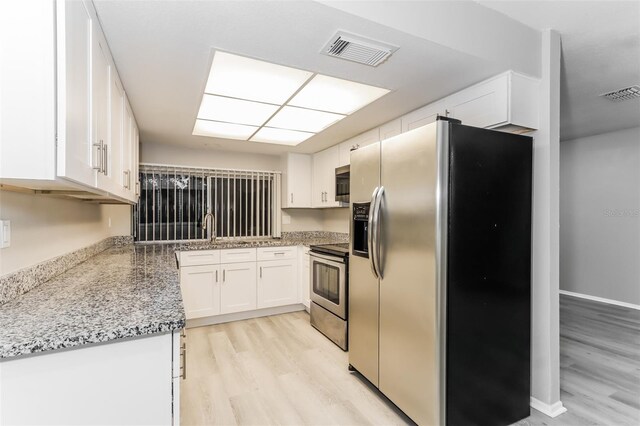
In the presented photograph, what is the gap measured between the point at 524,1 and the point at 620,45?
3.03 feet

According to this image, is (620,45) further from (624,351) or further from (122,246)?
(122,246)

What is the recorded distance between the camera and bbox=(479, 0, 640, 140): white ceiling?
1833 millimetres

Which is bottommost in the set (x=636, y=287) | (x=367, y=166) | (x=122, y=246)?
(x=636, y=287)

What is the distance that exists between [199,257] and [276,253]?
903 millimetres

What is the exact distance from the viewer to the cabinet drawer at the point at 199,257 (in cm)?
354

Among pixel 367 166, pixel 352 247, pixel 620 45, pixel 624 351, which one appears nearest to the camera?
pixel 620 45

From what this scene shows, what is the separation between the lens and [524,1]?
1.81m

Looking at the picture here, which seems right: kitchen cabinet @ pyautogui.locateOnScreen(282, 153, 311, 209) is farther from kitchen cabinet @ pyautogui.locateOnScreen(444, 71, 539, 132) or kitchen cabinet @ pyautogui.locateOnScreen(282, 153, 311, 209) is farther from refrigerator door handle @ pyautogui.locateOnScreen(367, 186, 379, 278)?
kitchen cabinet @ pyautogui.locateOnScreen(444, 71, 539, 132)

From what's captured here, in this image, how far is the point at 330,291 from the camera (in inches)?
127

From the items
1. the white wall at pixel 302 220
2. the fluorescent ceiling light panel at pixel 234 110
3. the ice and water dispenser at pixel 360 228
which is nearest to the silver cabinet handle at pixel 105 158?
the fluorescent ceiling light panel at pixel 234 110

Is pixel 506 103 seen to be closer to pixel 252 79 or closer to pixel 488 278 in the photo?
pixel 488 278

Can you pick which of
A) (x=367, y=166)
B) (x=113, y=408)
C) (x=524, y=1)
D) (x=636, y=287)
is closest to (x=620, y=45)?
(x=524, y=1)

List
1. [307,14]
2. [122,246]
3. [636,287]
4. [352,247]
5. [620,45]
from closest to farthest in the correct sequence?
[307,14] → [620,45] → [352,247] → [122,246] → [636,287]

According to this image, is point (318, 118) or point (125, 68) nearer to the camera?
point (125, 68)
